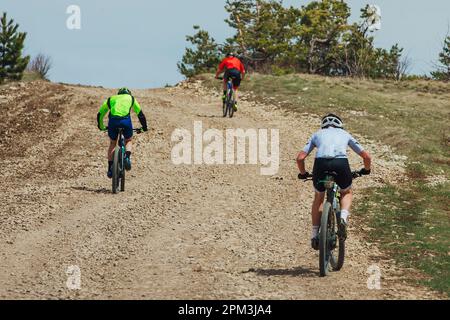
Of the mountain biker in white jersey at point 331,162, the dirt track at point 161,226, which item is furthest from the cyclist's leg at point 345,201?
the dirt track at point 161,226

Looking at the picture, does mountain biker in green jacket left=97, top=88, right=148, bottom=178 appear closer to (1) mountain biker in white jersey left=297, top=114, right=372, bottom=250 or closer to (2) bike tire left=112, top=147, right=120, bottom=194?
(2) bike tire left=112, top=147, right=120, bottom=194

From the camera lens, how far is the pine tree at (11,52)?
181 ft

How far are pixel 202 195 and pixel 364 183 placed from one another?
4.50 meters

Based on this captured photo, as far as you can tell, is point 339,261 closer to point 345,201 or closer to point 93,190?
point 345,201

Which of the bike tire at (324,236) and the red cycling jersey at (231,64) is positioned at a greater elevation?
the red cycling jersey at (231,64)

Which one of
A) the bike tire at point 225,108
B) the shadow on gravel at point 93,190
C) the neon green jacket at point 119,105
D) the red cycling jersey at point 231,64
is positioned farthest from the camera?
the bike tire at point 225,108

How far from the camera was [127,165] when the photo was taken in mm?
18422

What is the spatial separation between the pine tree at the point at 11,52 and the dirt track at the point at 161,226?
2867 cm

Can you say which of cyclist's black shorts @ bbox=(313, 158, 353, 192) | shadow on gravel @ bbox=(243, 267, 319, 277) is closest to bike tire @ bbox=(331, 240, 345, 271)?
shadow on gravel @ bbox=(243, 267, 319, 277)

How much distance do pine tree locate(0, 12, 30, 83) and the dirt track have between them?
2867 cm

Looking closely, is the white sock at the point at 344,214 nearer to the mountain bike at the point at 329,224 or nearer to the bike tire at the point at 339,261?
the mountain bike at the point at 329,224

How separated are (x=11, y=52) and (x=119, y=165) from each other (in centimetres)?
4008

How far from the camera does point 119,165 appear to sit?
18.1m
